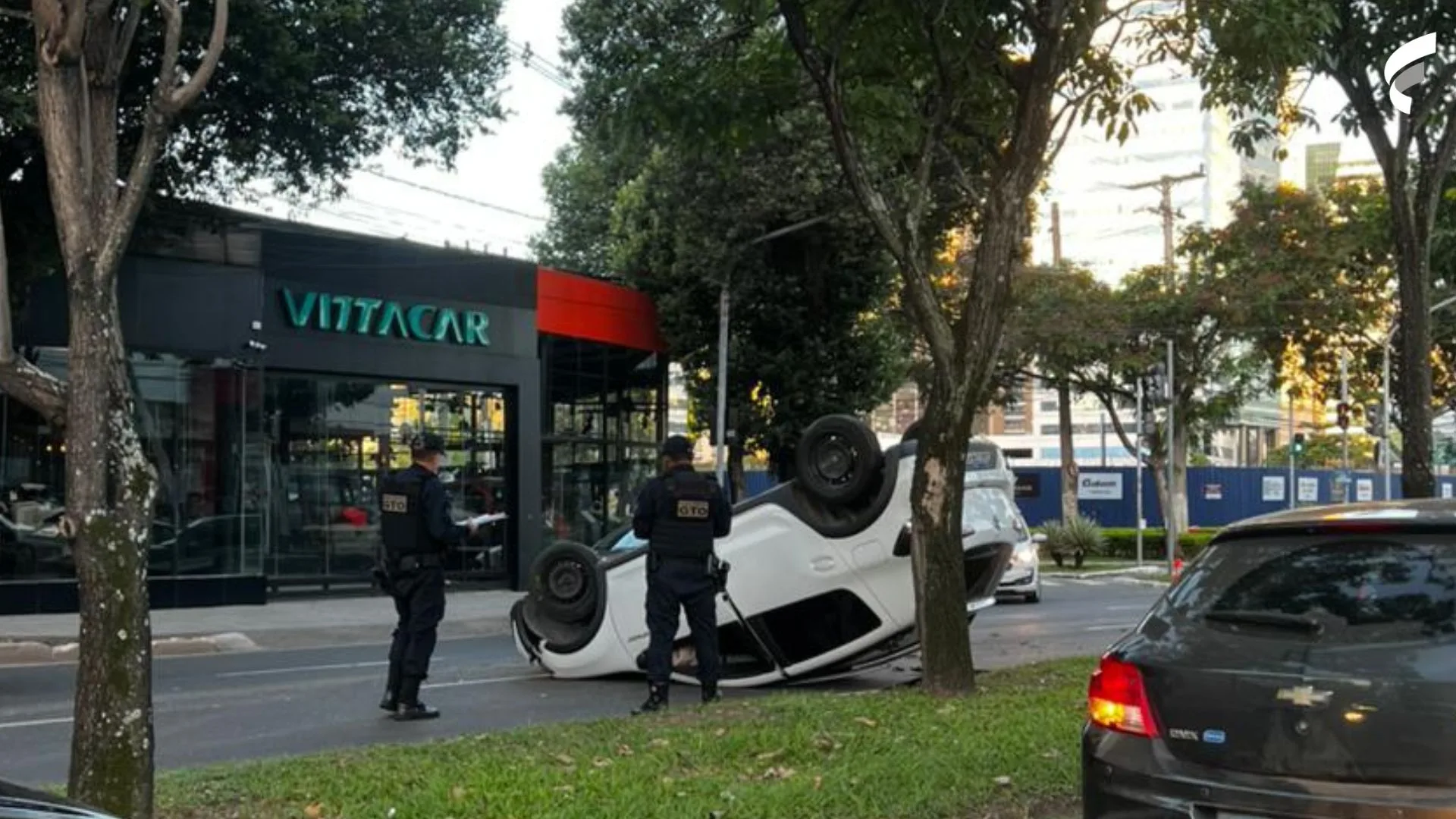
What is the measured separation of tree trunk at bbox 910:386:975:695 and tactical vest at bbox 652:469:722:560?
130 cm

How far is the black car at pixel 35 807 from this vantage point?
10.1 feet

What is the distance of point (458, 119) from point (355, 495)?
6.30 m

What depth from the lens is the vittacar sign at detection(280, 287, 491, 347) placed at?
19.6m

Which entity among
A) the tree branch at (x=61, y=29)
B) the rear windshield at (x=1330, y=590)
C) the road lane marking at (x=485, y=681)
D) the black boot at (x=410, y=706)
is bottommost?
the road lane marking at (x=485, y=681)

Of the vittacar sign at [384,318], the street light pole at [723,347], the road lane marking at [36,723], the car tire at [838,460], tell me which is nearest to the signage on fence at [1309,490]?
→ the street light pole at [723,347]

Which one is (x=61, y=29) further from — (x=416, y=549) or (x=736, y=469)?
(x=736, y=469)

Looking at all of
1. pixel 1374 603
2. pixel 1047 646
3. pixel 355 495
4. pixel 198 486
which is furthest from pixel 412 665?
pixel 355 495

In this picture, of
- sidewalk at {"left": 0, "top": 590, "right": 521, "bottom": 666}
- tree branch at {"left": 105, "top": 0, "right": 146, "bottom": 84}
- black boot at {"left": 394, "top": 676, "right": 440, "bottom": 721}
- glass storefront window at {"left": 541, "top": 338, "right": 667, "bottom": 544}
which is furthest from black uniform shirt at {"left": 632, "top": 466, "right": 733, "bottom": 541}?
glass storefront window at {"left": 541, "top": 338, "right": 667, "bottom": 544}

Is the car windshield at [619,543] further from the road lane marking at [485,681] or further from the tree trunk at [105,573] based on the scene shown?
the tree trunk at [105,573]

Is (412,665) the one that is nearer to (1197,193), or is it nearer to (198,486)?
(198,486)

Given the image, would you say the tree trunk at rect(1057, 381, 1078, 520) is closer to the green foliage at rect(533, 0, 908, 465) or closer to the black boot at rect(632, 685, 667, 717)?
the green foliage at rect(533, 0, 908, 465)

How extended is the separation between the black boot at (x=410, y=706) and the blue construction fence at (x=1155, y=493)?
3222cm

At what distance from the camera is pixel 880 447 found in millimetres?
9039

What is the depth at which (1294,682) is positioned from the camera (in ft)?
13.3
